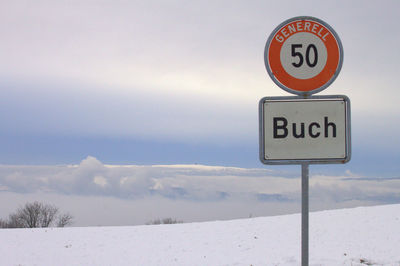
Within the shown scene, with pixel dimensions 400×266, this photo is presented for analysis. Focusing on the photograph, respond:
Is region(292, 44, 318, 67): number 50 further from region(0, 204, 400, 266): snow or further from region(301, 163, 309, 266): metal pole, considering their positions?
region(0, 204, 400, 266): snow

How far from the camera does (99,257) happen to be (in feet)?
43.5

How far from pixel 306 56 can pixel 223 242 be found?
12567 millimetres

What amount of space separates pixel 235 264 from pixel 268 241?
3797mm

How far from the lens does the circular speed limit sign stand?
140 inches

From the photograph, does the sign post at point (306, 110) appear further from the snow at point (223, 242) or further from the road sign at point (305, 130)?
the snow at point (223, 242)

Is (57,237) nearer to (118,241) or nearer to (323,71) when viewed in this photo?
(118,241)

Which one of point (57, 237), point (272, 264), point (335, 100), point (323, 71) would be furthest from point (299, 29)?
point (57, 237)

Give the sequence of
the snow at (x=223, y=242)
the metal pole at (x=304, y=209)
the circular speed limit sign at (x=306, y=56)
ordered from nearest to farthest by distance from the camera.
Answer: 1. the metal pole at (x=304, y=209)
2. the circular speed limit sign at (x=306, y=56)
3. the snow at (x=223, y=242)

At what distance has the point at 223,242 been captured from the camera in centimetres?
1513

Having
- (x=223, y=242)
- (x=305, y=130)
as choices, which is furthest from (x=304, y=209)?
(x=223, y=242)

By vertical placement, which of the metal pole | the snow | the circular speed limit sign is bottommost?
the snow

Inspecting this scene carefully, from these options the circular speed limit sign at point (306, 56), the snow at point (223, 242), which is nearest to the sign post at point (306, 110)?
the circular speed limit sign at point (306, 56)

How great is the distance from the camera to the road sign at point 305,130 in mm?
3439

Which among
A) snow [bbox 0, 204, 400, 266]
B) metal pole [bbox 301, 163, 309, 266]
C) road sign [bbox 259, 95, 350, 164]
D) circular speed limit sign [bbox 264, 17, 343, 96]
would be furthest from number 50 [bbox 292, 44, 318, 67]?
snow [bbox 0, 204, 400, 266]
